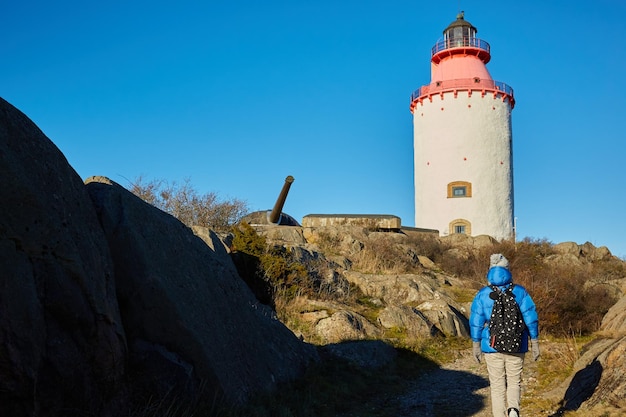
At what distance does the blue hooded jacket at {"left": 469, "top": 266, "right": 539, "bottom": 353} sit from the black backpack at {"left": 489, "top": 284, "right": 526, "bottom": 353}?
6 centimetres

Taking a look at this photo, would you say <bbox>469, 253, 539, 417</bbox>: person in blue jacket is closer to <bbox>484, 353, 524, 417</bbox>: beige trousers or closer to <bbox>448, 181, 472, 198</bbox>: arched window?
<bbox>484, 353, 524, 417</bbox>: beige trousers

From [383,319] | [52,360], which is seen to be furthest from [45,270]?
[383,319]

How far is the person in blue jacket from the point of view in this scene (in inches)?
250

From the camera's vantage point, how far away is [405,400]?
820cm

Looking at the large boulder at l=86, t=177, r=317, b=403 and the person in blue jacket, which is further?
the person in blue jacket

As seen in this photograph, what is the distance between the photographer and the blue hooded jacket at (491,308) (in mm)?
6352

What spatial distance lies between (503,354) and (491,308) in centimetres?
52

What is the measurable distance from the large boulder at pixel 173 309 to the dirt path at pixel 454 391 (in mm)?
2318

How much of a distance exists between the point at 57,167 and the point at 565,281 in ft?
44.9

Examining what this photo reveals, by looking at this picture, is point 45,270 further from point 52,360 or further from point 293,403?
point 293,403

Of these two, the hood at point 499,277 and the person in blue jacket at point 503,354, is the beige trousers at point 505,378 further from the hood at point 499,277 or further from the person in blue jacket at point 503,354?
the hood at point 499,277

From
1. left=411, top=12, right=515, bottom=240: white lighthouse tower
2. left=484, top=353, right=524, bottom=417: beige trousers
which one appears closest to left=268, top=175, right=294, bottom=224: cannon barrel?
left=411, top=12, right=515, bottom=240: white lighthouse tower

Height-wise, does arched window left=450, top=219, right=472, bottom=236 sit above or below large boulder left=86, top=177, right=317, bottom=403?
above

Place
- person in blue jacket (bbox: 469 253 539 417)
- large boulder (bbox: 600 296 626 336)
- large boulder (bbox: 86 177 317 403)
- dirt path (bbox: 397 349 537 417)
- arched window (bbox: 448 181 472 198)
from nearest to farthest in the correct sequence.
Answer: large boulder (bbox: 86 177 317 403), person in blue jacket (bbox: 469 253 539 417), dirt path (bbox: 397 349 537 417), large boulder (bbox: 600 296 626 336), arched window (bbox: 448 181 472 198)
